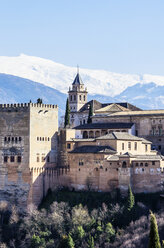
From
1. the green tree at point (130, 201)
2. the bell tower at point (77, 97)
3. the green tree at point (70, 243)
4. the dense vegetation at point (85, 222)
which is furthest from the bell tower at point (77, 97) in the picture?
the green tree at point (70, 243)

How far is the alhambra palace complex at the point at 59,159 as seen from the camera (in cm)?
7250

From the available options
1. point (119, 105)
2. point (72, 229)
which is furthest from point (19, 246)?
point (119, 105)

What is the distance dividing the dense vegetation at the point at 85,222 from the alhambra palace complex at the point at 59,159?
1.77 metres

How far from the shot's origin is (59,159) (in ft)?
263

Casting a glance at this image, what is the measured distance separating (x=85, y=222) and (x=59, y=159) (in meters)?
12.6

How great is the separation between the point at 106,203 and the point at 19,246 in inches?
416

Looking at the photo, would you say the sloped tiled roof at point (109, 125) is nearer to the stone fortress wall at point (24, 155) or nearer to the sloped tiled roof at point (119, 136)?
the sloped tiled roof at point (119, 136)

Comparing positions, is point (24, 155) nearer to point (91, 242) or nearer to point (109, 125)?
point (109, 125)

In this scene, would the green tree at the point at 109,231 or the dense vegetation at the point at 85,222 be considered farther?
the green tree at the point at 109,231

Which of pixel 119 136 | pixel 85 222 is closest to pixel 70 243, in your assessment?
pixel 85 222

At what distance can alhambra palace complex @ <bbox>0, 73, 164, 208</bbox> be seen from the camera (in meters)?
72.5

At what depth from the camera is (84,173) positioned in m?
75.3

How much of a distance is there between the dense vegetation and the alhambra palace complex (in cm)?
177

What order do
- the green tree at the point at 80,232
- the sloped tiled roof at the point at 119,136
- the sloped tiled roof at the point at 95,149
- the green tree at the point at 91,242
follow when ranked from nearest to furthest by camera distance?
the green tree at the point at 91,242
the green tree at the point at 80,232
the sloped tiled roof at the point at 95,149
the sloped tiled roof at the point at 119,136
